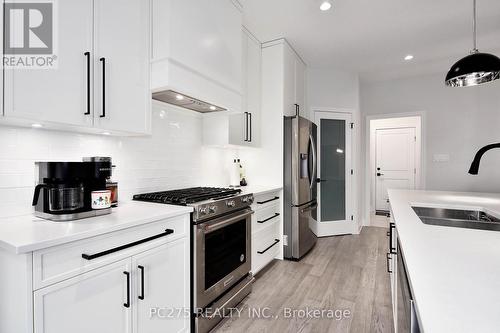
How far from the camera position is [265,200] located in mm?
2744

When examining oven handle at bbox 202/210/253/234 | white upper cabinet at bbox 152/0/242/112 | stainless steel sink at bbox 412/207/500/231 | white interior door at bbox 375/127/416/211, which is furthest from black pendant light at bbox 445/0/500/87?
white interior door at bbox 375/127/416/211

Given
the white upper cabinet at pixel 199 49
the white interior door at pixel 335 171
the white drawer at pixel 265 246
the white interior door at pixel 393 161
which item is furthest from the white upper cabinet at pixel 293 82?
the white interior door at pixel 393 161

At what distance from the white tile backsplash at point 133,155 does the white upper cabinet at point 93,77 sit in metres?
0.20

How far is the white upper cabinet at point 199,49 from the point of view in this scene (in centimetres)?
164

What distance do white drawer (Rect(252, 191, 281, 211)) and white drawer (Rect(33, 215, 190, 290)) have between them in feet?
3.88

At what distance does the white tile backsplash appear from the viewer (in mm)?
1339

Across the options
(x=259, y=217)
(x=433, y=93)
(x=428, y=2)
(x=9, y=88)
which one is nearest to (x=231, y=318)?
(x=259, y=217)

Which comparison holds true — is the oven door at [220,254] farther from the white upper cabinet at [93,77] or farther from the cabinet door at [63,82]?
the cabinet door at [63,82]

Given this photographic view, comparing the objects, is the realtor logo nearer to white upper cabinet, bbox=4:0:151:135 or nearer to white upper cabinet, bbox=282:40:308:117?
white upper cabinet, bbox=4:0:151:135

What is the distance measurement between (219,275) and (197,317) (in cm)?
31

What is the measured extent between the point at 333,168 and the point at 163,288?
349 centimetres

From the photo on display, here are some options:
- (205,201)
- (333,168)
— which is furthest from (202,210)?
(333,168)

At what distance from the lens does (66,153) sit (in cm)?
155

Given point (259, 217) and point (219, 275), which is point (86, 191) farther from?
point (259, 217)
